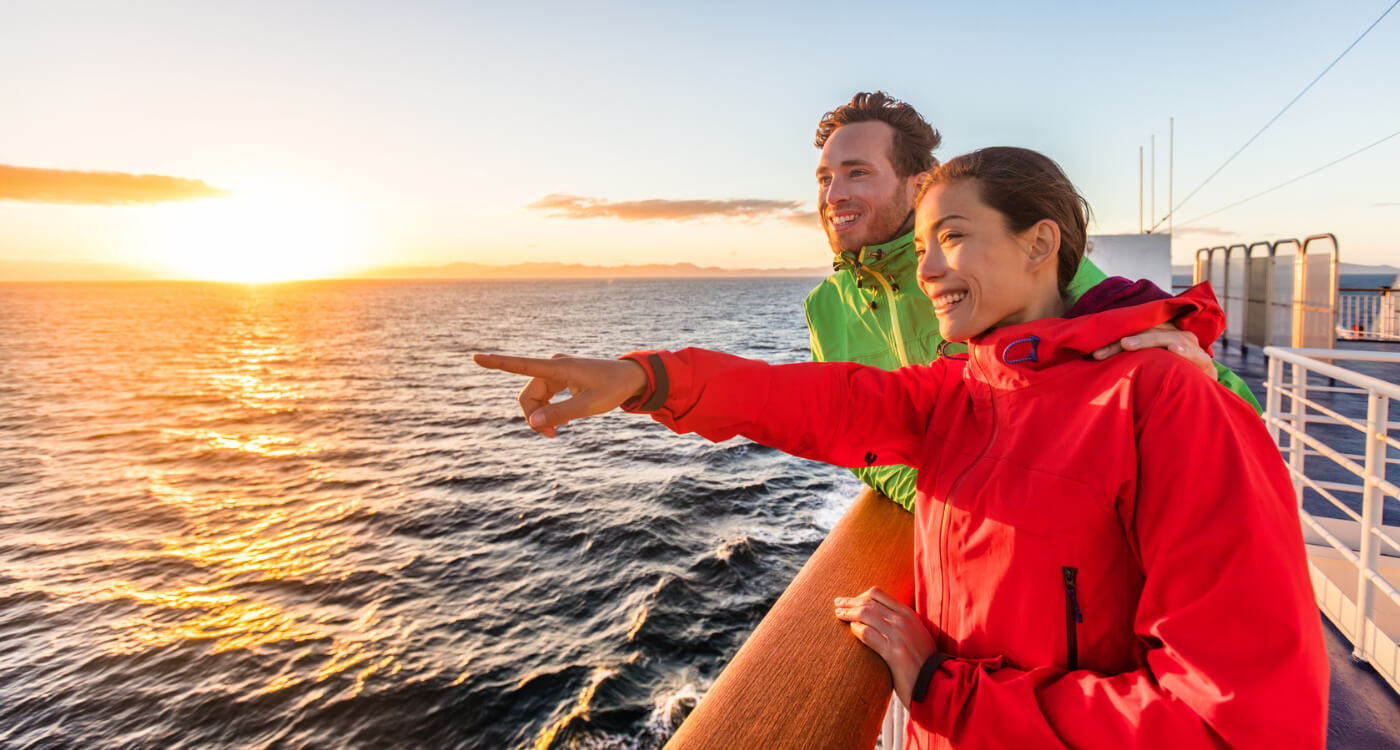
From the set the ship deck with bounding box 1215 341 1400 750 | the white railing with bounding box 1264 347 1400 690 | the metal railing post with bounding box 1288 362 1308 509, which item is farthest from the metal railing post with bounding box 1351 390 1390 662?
the metal railing post with bounding box 1288 362 1308 509

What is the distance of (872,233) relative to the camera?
2395 millimetres

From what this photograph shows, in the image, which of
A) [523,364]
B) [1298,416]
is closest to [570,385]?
[523,364]

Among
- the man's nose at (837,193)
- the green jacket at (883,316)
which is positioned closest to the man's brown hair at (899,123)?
the man's nose at (837,193)

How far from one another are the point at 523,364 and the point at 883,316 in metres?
1.43

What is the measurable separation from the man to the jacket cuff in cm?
99

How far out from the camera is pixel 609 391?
128cm

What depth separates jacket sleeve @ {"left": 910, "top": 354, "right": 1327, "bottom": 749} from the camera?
0.87 m

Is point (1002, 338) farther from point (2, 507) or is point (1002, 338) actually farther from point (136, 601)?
point (2, 507)

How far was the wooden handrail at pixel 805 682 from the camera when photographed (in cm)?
108

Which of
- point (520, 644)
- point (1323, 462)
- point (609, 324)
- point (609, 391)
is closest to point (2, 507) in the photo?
point (520, 644)

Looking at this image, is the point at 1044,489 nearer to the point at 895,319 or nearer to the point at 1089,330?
the point at 1089,330

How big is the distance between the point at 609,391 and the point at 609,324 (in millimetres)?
56588

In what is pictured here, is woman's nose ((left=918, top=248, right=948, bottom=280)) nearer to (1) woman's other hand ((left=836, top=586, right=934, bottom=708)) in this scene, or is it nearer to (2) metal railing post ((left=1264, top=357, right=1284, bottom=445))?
(1) woman's other hand ((left=836, top=586, right=934, bottom=708))

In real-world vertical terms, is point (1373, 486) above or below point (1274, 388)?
below
